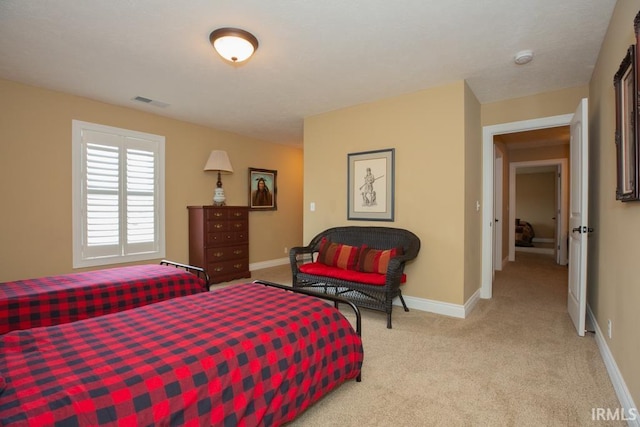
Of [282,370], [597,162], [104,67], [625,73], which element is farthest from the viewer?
[104,67]

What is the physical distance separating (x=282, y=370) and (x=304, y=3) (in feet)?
7.42

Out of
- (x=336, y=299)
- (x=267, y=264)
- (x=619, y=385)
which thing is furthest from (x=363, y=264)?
(x=267, y=264)

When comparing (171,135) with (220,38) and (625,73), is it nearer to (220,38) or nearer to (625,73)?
(220,38)

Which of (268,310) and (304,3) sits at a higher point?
(304,3)

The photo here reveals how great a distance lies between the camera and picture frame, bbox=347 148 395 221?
3.94 meters

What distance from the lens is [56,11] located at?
87.0 inches

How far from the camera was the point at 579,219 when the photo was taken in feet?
9.59

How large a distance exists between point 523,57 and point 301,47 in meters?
1.98

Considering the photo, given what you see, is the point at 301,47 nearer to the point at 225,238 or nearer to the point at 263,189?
the point at 225,238

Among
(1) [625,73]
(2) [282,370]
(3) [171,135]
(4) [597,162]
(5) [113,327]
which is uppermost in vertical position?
(3) [171,135]

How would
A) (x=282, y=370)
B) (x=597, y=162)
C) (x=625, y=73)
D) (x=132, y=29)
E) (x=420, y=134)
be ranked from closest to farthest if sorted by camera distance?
(x=282, y=370)
(x=625, y=73)
(x=132, y=29)
(x=597, y=162)
(x=420, y=134)

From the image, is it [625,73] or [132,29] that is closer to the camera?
[625,73]

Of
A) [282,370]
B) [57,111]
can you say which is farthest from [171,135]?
[282,370]

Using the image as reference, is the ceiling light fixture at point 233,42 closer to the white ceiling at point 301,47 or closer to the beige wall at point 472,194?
the white ceiling at point 301,47
